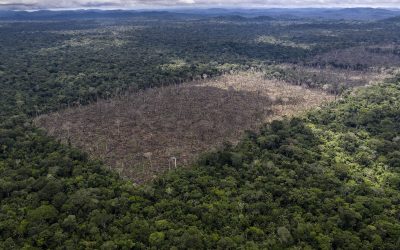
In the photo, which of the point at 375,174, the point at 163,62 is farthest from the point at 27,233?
the point at 163,62

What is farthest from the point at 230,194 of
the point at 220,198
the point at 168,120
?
the point at 168,120

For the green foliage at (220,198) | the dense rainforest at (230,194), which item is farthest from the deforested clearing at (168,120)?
the green foliage at (220,198)

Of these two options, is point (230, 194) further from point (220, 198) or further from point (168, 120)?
point (168, 120)

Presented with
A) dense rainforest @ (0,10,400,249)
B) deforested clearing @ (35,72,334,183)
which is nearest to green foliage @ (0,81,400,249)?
dense rainforest @ (0,10,400,249)

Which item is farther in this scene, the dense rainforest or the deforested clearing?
the deforested clearing

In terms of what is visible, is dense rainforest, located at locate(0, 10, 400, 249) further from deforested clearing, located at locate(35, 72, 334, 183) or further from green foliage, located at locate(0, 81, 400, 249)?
deforested clearing, located at locate(35, 72, 334, 183)

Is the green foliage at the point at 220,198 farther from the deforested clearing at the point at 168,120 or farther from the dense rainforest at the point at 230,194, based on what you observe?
the deforested clearing at the point at 168,120

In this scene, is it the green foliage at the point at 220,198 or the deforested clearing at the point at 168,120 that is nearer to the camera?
the green foliage at the point at 220,198

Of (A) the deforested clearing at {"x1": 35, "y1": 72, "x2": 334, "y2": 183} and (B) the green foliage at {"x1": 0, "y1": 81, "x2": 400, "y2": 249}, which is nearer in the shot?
(B) the green foliage at {"x1": 0, "y1": 81, "x2": 400, "y2": 249}
